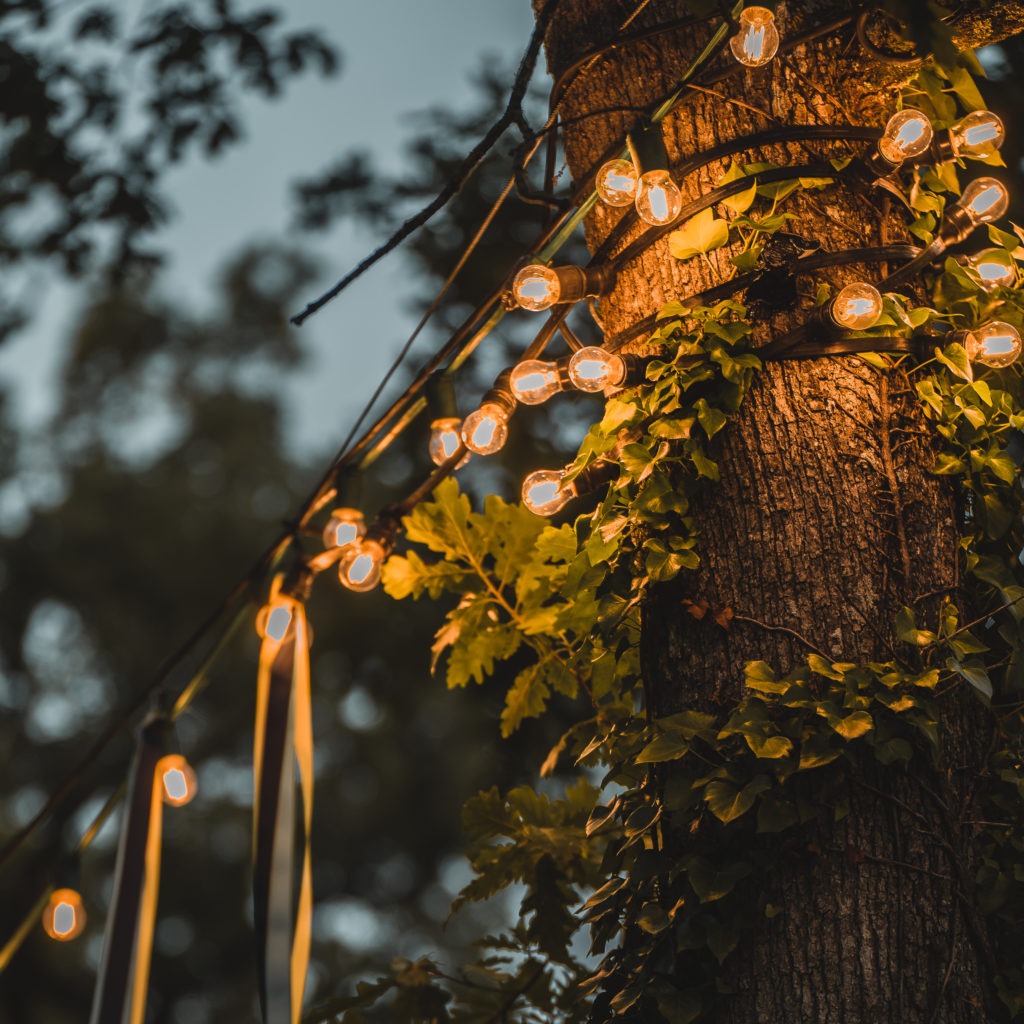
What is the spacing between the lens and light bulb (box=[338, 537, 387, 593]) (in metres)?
2.32

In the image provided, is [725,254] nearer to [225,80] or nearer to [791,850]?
[791,850]

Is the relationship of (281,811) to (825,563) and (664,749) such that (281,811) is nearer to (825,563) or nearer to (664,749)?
(664,749)

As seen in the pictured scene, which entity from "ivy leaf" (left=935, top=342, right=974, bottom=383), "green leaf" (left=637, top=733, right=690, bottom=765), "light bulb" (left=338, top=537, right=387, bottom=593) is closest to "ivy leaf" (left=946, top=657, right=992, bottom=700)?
"green leaf" (left=637, top=733, right=690, bottom=765)

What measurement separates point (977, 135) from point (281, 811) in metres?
1.79

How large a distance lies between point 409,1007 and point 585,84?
81.3 inches

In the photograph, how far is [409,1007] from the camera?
7.99 feet

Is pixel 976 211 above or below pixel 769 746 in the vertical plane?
above

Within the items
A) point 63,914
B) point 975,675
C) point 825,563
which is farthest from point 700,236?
point 63,914

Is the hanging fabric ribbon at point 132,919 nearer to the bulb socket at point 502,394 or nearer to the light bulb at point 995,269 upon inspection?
the bulb socket at point 502,394

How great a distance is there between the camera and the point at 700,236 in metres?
1.81

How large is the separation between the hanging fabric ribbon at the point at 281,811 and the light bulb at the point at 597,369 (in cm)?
91

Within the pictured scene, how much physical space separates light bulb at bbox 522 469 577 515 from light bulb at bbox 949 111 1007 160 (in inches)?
35.6

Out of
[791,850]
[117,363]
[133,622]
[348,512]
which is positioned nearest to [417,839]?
[133,622]

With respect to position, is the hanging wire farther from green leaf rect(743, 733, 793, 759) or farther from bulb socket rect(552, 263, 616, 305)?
green leaf rect(743, 733, 793, 759)
